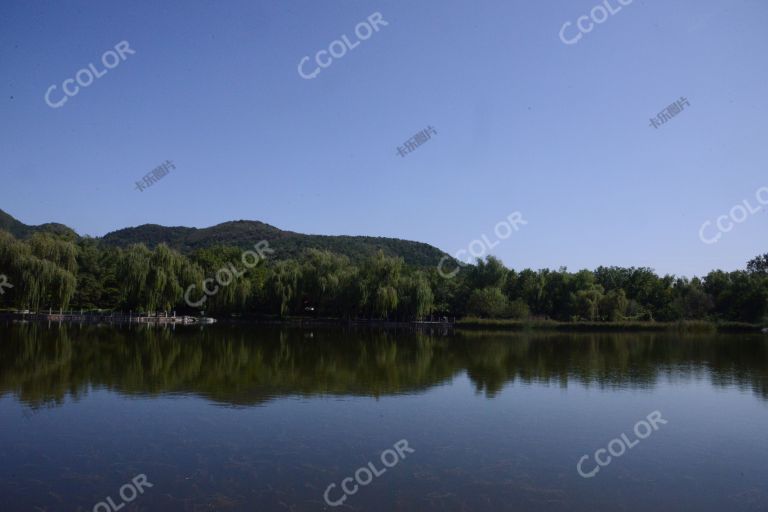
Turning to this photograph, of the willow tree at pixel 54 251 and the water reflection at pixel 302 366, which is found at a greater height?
the willow tree at pixel 54 251

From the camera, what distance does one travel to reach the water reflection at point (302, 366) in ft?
46.0

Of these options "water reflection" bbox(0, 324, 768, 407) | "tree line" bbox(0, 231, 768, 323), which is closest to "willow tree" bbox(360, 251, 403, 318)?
"tree line" bbox(0, 231, 768, 323)

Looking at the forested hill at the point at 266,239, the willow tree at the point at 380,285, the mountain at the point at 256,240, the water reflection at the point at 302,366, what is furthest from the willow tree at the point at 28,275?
the forested hill at the point at 266,239

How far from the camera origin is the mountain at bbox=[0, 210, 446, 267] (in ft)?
349

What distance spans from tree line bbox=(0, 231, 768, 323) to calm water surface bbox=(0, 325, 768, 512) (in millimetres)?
20625

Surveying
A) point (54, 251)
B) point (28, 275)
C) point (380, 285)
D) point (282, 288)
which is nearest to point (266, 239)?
point (282, 288)

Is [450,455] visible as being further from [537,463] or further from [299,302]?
[299,302]

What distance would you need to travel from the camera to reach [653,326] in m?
49.0

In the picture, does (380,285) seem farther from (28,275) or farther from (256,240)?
(256,240)

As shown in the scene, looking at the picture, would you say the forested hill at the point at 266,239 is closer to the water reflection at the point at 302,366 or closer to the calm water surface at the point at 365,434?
the water reflection at the point at 302,366

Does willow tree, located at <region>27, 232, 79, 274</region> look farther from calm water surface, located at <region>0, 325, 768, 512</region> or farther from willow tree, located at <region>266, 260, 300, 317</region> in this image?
calm water surface, located at <region>0, 325, 768, 512</region>

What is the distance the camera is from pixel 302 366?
60.6 ft

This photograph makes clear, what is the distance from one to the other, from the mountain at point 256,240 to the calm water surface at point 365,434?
8279cm

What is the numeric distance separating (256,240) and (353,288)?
82177 mm
